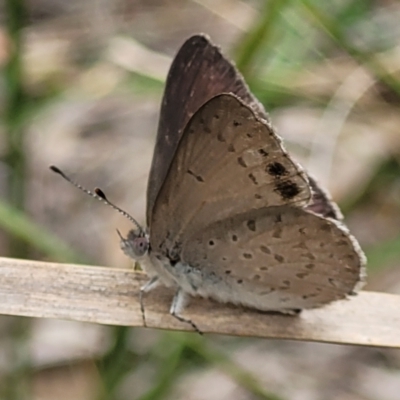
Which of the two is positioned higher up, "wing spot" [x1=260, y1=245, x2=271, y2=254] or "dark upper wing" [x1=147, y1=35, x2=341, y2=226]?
"dark upper wing" [x1=147, y1=35, x2=341, y2=226]

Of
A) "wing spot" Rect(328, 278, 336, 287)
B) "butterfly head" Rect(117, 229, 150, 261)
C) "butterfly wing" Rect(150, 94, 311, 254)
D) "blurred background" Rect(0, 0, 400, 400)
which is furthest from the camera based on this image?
"blurred background" Rect(0, 0, 400, 400)

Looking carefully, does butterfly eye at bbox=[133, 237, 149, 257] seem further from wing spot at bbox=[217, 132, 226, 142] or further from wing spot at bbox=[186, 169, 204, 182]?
wing spot at bbox=[217, 132, 226, 142]

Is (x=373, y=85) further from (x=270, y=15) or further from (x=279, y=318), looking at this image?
(x=279, y=318)

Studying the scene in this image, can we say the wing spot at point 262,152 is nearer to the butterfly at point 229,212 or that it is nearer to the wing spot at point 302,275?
the butterfly at point 229,212

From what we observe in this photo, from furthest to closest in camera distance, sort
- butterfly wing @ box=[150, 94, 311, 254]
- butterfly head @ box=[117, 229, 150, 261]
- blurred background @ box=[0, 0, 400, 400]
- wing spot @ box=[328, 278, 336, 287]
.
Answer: blurred background @ box=[0, 0, 400, 400]
butterfly head @ box=[117, 229, 150, 261]
wing spot @ box=[328, 278, 336, 287]
butterfly wing @ box=[150, 94, 311, 254]

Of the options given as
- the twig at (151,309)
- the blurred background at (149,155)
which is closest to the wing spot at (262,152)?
the twig at (151,309)

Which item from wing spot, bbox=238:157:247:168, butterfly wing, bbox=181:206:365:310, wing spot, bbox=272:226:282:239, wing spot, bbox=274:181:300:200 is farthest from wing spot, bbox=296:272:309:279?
wing spot, bbox=238:157:247:168

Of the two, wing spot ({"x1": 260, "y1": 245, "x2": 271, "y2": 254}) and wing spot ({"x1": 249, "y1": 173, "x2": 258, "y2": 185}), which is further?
wing spot ({"x1": 260, "y1": 245, "x2": 271, "y2": 254})

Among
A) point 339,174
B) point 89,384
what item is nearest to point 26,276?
point 89,384
